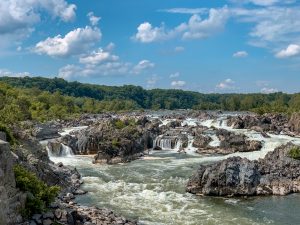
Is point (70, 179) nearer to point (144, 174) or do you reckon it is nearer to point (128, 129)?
point (144, 174)

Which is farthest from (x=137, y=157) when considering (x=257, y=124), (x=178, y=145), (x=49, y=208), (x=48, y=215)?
(x=257, y=124)

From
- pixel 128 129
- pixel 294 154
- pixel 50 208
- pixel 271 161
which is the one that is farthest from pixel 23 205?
pixel 128 129

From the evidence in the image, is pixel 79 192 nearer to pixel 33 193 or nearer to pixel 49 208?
pixel 49 208

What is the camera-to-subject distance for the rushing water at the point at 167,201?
3467 cm

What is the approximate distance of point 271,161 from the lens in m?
48.0

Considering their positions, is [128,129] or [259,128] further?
[259,128]

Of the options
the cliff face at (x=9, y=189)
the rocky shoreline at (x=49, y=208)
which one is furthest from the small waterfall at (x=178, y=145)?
the cliff face at (x=9, y=189)

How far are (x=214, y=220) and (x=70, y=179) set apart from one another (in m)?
18.2

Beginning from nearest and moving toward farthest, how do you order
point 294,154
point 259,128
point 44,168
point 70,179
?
point 44,168 → point 70,179 → point 294,154 → point 259,128

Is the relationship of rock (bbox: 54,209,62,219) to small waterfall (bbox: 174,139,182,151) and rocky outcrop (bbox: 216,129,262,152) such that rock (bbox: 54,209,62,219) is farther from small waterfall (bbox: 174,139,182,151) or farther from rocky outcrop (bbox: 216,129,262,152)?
small waterfall (bbox: 174,139,182,151)

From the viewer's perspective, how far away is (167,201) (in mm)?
39625

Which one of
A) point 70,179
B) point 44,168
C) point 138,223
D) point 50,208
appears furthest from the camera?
point 70,179

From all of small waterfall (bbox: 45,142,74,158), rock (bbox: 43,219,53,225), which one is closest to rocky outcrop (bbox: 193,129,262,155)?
small waterfall (bbox: 45,142,74,158)

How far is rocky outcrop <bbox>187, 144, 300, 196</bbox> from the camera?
4194cm
